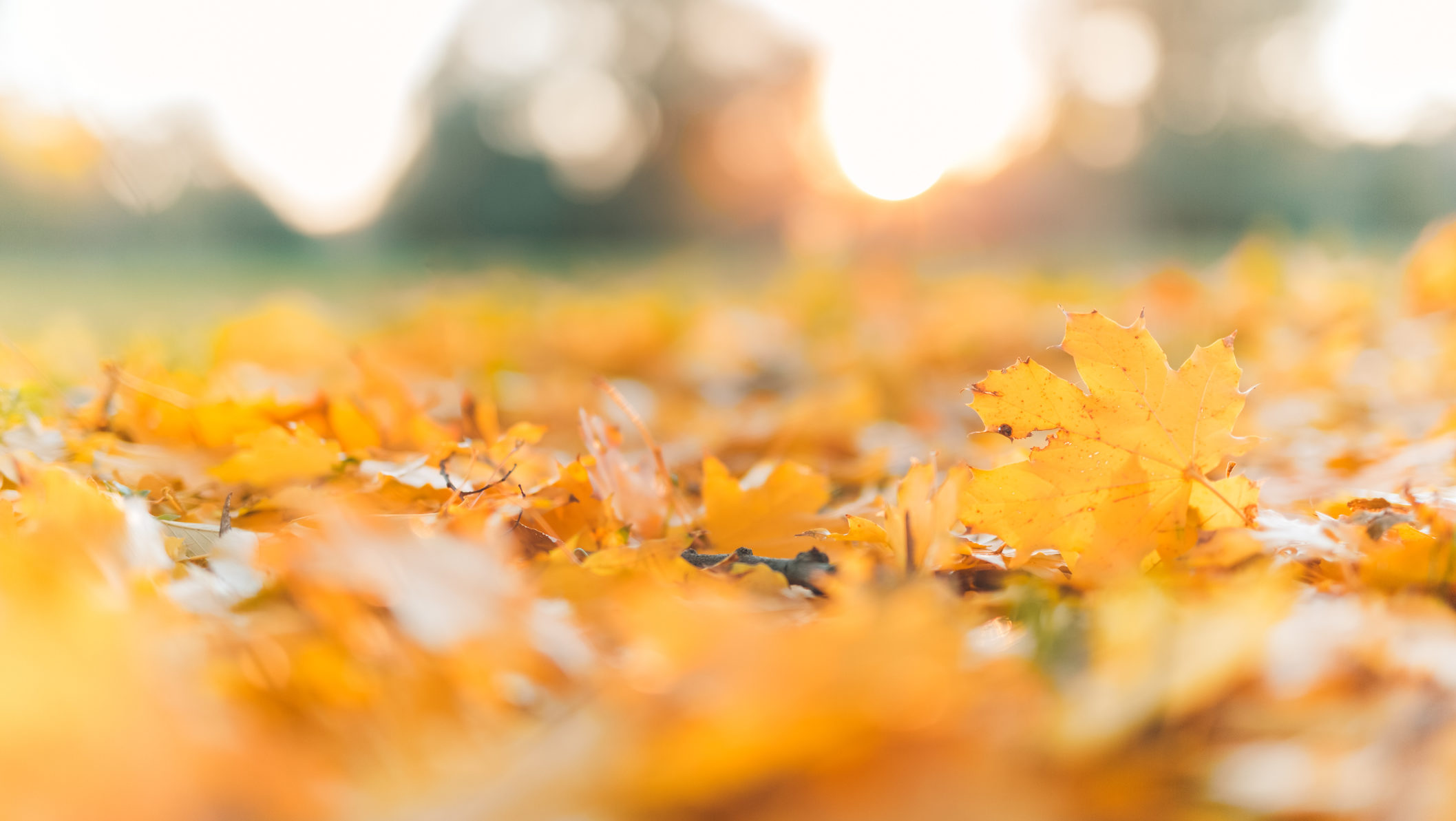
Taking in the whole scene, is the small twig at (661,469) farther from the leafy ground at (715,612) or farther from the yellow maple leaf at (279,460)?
the yellow maple leaf at (279,460)

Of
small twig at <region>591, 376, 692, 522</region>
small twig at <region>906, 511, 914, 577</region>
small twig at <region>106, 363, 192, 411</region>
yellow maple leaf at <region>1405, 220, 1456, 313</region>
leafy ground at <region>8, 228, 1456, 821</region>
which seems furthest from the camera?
yellow maple leaf at <region>1405, 220, 1456, 313</region>

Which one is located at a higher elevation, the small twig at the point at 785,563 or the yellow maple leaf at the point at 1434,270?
the yellow maple leaf at the point at 1434,270

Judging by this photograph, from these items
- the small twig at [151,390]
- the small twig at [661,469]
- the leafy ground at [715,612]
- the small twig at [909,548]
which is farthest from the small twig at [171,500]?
the small twig at [909,548]

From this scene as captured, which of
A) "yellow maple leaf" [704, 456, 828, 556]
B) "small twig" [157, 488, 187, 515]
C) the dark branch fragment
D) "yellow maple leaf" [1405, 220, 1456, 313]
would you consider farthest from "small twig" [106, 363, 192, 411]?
"yellow maple leaf" [1405, 220, 1456, 313]

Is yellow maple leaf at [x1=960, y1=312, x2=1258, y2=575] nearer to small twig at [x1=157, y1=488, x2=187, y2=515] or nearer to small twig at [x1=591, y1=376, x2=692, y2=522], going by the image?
small twig at [x1=591, y1=376, x2=692, y2=522]

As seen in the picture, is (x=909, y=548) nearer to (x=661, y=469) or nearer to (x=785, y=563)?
(x=785, y=563)

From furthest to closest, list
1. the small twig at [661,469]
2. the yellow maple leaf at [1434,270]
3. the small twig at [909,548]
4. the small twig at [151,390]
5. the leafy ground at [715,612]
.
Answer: the yellow maple leaf at [1434,270] < the small twig at [151,390] < the small twig at [661,469] < the small twig at [909,548] < the leafy ground at [715,612]
